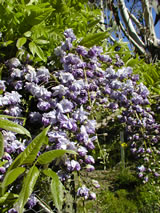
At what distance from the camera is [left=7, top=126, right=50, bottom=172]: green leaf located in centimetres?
52

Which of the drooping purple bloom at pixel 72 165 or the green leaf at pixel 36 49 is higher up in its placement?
the green leaf at pixel 36 49

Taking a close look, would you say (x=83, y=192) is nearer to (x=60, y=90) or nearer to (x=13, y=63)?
(x=60, y=90)

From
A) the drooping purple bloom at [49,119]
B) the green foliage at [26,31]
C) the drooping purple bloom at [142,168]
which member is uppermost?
the green foliage at [26,31]

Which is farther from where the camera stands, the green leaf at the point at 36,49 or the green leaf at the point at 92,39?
the green leaf at the point at 92,39

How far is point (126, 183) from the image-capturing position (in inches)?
200

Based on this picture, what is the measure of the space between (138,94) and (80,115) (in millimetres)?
452

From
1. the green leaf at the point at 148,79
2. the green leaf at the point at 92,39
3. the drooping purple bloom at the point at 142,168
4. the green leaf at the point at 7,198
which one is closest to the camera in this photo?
the green leaf at the point at 7,198

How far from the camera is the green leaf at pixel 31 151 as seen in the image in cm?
52

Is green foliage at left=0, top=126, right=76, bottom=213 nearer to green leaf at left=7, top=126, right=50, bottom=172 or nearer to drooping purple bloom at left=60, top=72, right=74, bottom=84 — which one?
green leaf at left=7, top=126, right=50, bottom=172

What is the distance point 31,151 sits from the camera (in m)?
0.53

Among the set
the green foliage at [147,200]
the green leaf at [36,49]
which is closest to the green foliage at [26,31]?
the green leaf at [36,49]

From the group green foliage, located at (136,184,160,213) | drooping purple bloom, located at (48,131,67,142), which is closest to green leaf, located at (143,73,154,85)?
drooping purple bloom, located at (48,131,67,142)

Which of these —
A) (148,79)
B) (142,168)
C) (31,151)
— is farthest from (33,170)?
(148,79)

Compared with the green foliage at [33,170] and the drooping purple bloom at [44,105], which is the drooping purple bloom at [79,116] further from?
the green foliage at [33,170]
